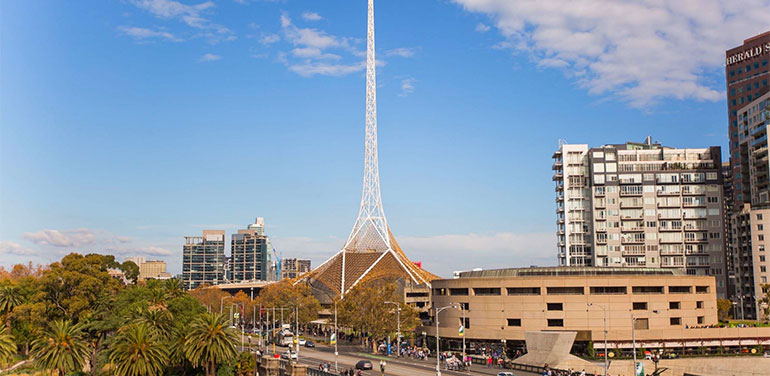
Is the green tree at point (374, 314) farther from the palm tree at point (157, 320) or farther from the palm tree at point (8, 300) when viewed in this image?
the palm tree at point (8, 300)

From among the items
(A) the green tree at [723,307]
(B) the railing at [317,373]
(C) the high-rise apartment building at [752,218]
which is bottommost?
(B) the railing at [317,373]

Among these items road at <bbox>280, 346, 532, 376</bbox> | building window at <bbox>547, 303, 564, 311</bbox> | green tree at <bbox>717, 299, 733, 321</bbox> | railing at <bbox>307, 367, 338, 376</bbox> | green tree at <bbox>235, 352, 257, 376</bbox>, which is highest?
building window at <bbox>547, 303, 564, 311</bbox>

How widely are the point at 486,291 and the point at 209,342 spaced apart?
44218 millimetres

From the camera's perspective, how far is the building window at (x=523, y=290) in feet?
328

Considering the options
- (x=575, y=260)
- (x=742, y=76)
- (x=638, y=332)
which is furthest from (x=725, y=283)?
(x=638, y=332)

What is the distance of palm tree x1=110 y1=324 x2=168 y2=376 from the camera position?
2849 inches

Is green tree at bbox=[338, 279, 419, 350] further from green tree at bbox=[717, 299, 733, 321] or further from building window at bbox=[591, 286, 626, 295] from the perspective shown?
green tree at bbox=[717, 299, 733, 321]

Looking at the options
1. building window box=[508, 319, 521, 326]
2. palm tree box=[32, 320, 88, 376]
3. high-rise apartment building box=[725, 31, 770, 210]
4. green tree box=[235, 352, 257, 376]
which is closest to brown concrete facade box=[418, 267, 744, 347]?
building window box=[508, 319, 521, 326]

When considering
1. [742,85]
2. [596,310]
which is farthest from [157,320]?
[742,85]

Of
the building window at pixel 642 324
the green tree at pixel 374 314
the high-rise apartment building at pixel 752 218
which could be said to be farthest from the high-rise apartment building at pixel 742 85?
the green tree at pixel 374 314

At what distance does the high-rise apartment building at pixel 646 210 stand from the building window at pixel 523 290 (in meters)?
54.2

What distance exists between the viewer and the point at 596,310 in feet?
319

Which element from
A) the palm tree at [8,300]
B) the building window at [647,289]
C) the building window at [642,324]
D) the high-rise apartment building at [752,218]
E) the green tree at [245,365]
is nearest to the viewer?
the green tree at [245,365]

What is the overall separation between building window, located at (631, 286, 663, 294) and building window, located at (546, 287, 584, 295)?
7.43 m
